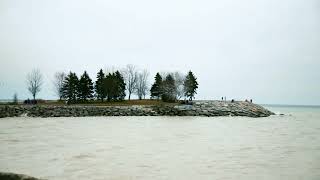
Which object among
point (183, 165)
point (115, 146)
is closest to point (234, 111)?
point (115, 146)

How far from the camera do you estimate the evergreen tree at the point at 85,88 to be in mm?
74062

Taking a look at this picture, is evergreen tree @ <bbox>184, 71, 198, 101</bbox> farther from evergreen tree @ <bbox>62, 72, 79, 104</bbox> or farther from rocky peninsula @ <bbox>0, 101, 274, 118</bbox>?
evergreen tree @ <bbox>62, 72, 79, 104</bbox>

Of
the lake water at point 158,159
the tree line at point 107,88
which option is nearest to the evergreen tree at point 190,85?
the tree line at point 107,88

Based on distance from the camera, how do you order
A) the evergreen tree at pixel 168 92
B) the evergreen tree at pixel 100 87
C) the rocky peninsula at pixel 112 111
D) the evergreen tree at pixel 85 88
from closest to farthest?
1. the rocky peninsula at pixel 112 111
2. the evergreen tree at pixel 85 88
3. the evergreen tree at pixel 100 87
4. the evergreen tree at pixel 168 92

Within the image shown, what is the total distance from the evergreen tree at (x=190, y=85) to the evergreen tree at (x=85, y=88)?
22382 mm

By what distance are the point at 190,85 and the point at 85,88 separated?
24654mm

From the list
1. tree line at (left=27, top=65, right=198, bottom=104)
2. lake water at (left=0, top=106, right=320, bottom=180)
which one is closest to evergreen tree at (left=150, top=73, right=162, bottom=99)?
tree line at (left=27, top=65, right=198, bottom=104)

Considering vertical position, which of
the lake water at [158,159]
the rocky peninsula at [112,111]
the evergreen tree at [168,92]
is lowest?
the lake water at [158,159]

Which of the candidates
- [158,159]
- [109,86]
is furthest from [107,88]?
[158,159]

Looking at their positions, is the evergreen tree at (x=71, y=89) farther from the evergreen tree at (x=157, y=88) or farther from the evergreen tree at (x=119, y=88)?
the evergreen tree at (x=157, y=88)

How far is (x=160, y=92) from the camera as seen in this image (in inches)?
3118

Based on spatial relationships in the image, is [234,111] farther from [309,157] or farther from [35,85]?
[35,85]

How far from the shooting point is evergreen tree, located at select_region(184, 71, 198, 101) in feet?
262

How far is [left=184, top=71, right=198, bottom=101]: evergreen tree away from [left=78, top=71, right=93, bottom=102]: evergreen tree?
73.4ft
